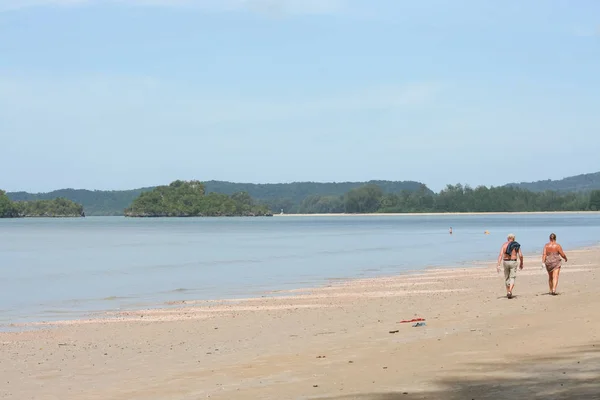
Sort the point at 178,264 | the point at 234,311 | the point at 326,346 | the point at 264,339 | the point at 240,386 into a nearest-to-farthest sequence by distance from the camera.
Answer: the point at 240,386
the point at 326,346
the point at 264,339
the point at 234,311
the point at 178,264

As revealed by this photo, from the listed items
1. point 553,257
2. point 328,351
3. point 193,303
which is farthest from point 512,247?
point 193,303

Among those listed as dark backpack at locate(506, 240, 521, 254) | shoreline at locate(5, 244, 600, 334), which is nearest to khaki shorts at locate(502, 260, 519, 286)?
dark backpack at locate(506, 240, 521, 254)

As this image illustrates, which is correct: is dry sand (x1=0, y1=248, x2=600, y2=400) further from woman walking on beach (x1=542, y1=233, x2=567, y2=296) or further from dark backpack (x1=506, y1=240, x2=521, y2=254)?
dark backpack (x1=506, y1=240, x2=521, y2=254)

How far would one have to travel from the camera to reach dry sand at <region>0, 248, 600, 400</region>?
1148cm

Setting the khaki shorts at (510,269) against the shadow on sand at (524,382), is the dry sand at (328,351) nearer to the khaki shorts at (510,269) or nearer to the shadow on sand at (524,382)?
the shadow on sand at (524,382)

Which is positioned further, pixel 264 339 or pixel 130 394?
pixel 264 339

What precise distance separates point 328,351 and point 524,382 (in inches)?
193

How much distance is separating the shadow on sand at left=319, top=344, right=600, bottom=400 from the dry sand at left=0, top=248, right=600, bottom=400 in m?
0.01

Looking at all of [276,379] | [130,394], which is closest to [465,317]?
[276,379]

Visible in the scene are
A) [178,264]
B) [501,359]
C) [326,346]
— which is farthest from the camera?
[178,264]

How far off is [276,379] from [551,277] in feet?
43.4

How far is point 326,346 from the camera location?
1602 cm

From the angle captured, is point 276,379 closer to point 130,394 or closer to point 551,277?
point 130,394

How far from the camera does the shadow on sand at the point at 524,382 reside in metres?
10.1
